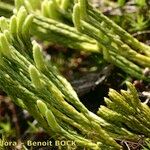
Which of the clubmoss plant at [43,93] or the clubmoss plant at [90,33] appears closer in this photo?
the clubmoss plant at [43,93]

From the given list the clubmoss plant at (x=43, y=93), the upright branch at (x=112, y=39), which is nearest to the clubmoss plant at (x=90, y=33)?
the upright branch at (x=112, y=39)

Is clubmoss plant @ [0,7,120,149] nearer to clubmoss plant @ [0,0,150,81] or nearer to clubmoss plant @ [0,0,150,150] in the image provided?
clubmoss plant @ [0,0,150,150]

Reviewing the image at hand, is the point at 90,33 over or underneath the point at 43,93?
over

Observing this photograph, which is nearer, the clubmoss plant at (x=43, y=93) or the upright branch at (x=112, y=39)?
the clubmoss plant at (x=43, y=93)

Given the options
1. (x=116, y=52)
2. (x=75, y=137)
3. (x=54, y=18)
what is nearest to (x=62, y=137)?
(x=75, y=137)

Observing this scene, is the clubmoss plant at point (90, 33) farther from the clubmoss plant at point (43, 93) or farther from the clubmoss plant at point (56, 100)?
the clubmoss plant at point (43, 93)

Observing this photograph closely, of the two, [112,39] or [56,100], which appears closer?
[56,100]

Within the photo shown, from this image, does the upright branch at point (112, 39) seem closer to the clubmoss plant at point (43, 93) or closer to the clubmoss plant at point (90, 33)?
the clubmoss plant at point (90, 33)

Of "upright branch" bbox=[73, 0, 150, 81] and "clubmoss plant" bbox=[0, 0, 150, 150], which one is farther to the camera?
"upright branch" bbox=[73, 0, 150, 81]

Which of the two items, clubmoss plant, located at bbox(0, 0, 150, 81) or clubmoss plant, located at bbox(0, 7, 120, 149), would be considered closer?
clubmoss plant, located at bbox(0, 7, 120, 149)

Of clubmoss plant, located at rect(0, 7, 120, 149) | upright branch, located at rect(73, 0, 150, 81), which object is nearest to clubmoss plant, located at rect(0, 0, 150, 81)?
upright branch, located at rect(73, 0, 150, 81)

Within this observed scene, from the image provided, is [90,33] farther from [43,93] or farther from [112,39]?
[43,93]

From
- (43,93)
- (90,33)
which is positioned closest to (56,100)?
(43,93)
